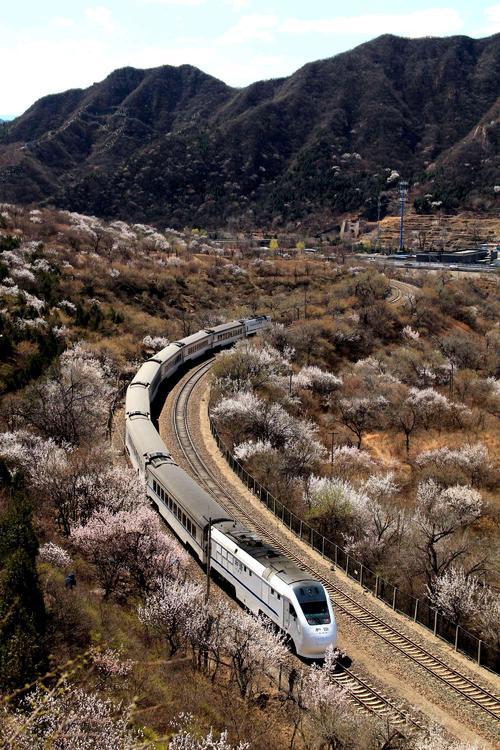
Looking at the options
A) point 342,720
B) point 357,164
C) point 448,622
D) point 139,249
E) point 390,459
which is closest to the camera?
point 342,720

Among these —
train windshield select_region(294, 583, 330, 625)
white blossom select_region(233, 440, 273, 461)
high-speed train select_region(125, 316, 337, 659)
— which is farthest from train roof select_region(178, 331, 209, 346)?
train windshield select_region(294, 583, 330, 625)

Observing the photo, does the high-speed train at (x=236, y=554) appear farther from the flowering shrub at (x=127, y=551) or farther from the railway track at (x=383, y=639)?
the railway track at (x=383, y=639)

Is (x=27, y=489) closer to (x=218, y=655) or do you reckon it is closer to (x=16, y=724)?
(x=218, y=655)

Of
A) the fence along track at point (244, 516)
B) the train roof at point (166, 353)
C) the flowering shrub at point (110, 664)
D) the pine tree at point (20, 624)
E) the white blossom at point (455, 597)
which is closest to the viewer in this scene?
the pine tree at point (20, 624)

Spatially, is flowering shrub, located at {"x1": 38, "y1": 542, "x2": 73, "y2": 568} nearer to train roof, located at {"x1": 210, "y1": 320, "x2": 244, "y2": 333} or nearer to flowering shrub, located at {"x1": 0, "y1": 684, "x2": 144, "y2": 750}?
flowering shrub, located at {"x1": 0, "y1": 684, "x2": 144, "y2": 750}

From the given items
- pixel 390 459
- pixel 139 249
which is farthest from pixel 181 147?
pixel 390 459

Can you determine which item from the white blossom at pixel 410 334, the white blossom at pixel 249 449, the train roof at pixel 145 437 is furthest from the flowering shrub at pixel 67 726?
the white blossom at pixel 410 334

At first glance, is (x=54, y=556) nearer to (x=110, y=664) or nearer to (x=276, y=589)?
(x=110, y=664)

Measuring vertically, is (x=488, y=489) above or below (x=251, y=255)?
below
